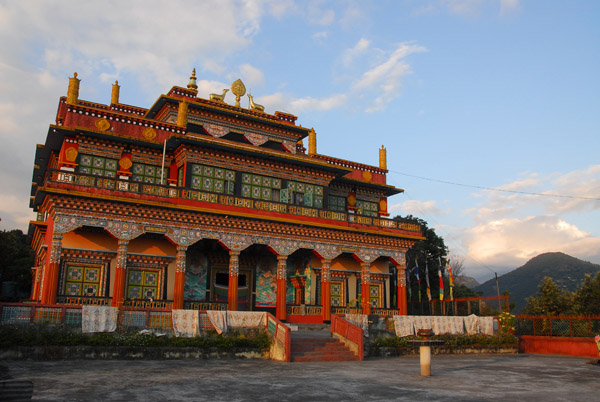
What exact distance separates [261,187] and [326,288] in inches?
276

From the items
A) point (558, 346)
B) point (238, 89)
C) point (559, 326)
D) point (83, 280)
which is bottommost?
point (558, 346)

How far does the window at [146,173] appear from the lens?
2634 centimetres

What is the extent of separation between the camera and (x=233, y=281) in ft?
82.3

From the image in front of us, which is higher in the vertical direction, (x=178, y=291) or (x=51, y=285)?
(x=51, y=285)

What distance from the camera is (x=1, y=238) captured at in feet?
136

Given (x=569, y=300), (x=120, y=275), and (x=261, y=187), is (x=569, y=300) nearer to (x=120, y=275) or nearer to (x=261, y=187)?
(x=261, y=187)

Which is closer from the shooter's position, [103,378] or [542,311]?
[103,378]

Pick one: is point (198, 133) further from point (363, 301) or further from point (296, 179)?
point (363, 301)

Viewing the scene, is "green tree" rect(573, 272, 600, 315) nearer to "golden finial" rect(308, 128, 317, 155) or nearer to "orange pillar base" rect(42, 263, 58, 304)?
"golden finial" rect(308, 128, 317, 155)

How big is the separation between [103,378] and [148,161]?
16275mm

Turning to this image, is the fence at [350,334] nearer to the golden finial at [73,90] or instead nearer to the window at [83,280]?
the window at [83,280]

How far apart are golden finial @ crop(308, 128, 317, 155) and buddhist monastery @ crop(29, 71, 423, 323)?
0.25ft

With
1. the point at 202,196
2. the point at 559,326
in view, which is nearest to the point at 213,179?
the point at 202,196

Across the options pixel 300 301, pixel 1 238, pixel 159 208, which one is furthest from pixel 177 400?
pixel 1 238
